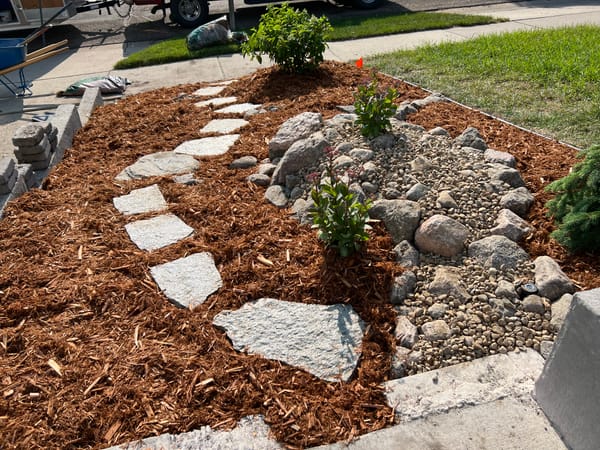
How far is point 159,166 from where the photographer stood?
4418mm

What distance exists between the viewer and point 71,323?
264 centimetres

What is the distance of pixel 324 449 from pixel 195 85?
605 cm

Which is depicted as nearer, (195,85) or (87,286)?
(87,286)

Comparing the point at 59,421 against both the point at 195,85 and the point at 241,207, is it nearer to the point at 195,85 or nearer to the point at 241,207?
the point at 241,207

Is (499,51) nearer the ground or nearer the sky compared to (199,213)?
nearer the sky

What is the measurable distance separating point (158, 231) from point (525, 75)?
474 cm

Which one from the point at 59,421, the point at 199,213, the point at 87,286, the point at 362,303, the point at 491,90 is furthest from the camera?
the point at 491,90

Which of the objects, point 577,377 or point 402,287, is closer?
point 577,377

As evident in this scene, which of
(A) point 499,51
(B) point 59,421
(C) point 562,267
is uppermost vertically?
(A) point 499,51

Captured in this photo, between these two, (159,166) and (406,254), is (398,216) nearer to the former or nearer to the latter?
(406,254)

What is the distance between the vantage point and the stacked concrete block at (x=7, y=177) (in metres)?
3.78

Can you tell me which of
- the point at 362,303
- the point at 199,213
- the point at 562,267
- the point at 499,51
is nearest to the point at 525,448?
the point at 362,303

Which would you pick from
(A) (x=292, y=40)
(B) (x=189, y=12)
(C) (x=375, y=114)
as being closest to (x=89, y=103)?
(A) (x=292, y=40)

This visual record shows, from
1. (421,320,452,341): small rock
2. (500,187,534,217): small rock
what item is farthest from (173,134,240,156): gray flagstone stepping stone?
(421,320,452,341): small rock
